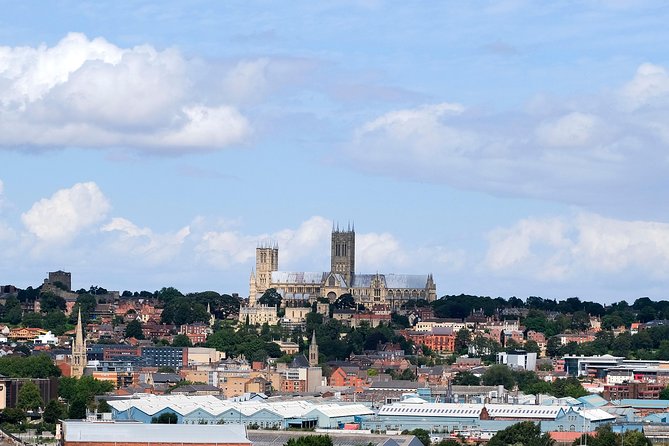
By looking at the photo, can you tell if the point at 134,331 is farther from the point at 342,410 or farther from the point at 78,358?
the point at 342,410

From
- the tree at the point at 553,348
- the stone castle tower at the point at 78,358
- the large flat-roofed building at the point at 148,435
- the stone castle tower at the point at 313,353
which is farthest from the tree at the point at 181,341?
the large flat-roofed building at the point at 148,435

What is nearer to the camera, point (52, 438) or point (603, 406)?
point (52, 438)

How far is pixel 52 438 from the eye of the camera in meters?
80.1

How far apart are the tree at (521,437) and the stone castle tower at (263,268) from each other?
82467mm

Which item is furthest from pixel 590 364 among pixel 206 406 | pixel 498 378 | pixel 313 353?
pixel 206 406

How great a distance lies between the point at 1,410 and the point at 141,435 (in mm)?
22886

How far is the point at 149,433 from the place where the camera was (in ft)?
224

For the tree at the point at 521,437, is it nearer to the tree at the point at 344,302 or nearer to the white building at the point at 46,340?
the white building at the point at 46,340

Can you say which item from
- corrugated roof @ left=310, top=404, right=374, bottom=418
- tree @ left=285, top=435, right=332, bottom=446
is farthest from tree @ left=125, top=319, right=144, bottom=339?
tree @ left=285, top=435, right=332, bottom=446

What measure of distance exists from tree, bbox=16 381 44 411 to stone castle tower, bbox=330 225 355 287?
69.2 metres

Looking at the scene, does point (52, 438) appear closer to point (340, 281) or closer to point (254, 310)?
point (254, 310)

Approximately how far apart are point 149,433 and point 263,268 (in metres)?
95.7

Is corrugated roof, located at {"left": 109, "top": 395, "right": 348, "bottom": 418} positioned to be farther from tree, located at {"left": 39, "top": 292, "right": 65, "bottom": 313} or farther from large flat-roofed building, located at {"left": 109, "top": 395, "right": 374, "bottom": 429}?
tree, located at {"left": 39, "top": 292, "right": 65, "bottom": 313}

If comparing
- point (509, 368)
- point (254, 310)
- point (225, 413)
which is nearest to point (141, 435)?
point (225, 413)
